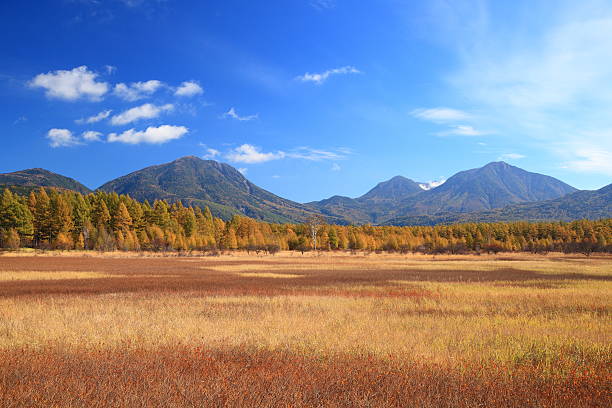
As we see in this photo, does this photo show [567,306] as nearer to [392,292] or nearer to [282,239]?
[392,292]

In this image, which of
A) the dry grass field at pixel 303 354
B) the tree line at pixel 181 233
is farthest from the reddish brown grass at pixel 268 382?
the tree line at pixel 181 233

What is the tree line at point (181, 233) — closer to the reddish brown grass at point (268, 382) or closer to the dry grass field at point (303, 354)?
the dry grass field at point (303, 354)

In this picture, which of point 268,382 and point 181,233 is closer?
point 268,382

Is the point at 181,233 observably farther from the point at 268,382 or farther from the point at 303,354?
the point at 268,382

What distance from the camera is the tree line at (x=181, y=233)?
99375 millimetres

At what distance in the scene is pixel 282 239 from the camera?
138750 mm

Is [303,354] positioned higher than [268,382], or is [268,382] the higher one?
[268,382]

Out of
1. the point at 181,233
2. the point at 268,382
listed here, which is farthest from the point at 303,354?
the point at 181,233

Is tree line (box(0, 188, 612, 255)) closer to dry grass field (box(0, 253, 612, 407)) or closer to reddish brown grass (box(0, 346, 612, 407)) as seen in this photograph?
dry grass field (box(0, 253, 612, 407))

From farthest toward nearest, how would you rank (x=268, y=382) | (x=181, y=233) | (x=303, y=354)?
1. (x=181, y=233)
2. (x=303, y=354)
3. (x=268, y=382)

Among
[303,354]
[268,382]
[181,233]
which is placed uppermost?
[181,233]

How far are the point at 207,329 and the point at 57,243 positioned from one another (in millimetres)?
100337

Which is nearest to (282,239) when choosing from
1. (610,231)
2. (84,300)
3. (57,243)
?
(57,243)

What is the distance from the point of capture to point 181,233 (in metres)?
120
